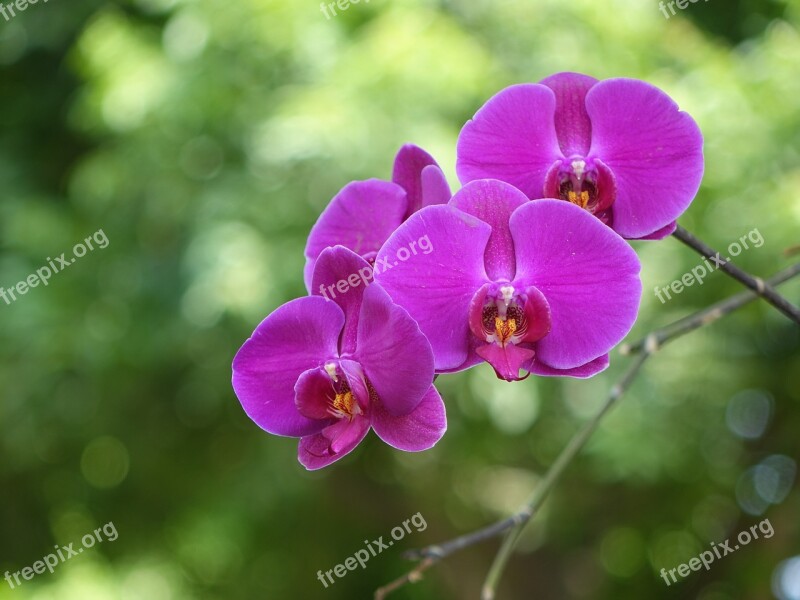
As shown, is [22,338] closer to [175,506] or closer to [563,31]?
[175,506]

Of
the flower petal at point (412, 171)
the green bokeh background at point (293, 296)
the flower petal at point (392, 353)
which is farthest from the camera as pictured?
the green bokeh background at point (293, 296)

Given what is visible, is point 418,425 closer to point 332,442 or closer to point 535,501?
point 332,442

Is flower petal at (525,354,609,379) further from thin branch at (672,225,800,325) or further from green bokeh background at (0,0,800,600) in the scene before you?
green bokeh background at (0,0,800,600)

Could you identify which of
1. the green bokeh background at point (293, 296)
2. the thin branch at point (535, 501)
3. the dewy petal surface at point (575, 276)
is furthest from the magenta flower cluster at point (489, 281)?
the green bokeh background at point (293, 296)

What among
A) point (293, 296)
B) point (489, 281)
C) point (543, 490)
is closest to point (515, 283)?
point (489, 281)

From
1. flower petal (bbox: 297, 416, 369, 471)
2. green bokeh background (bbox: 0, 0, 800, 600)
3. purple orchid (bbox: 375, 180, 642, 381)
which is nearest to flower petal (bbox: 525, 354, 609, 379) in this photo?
purple orchid (bbox: 375, 180, 642, 381)

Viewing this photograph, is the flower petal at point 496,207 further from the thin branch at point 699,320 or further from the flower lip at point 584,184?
the thin branch at point 699,320
